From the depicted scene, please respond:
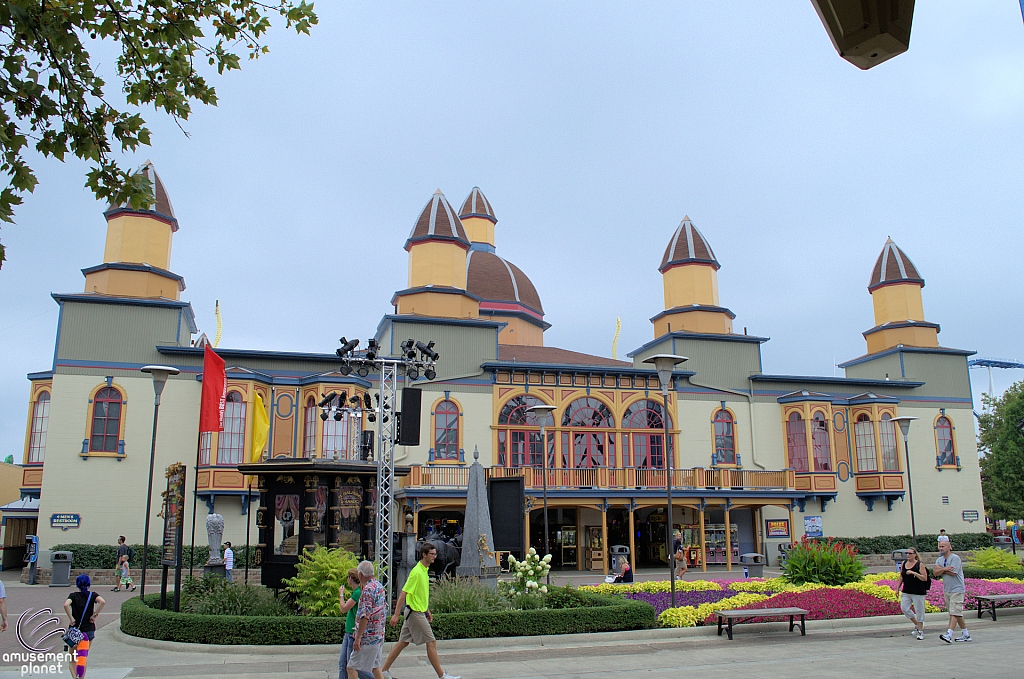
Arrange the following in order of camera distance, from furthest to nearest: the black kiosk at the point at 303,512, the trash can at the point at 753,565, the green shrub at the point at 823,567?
1. the trash can at the point at 753,565
2. the green shrub at the point at 823,567
3. the black kiosk at the point at 303,512

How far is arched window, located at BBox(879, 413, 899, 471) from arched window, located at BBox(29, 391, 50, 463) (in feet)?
111

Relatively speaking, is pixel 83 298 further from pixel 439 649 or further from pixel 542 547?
pixel 439 649

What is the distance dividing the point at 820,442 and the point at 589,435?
10196 millimetres

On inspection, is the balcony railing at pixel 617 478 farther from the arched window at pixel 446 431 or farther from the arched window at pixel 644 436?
the arched window at pixel 644 436

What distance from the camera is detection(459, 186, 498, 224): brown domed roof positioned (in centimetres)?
4725

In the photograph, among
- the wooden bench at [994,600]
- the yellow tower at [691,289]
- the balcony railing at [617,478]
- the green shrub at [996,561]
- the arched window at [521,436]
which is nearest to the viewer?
the wooden bench at [994,600]

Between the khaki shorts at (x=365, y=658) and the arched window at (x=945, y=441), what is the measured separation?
34283mm

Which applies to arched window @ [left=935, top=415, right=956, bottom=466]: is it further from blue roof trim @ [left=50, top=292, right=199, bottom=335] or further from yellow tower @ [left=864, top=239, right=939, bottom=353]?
blue roof trim @ [left=50, top=292, right=199, bottom=335]

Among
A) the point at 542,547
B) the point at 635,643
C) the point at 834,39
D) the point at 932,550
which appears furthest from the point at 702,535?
the point at 834,39

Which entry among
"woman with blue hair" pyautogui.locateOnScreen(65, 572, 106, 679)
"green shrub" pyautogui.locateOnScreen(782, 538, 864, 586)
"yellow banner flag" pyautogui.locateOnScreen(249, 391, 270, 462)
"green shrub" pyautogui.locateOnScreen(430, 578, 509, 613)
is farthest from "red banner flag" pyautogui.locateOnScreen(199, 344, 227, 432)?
"green shrub" pyautogui.locateOnScreen(782, 538, 864, 586)

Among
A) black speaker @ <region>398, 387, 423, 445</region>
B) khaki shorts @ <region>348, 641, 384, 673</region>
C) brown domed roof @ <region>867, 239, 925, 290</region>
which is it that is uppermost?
brown domed roof @ <region>867, 239, 925, 290</region>

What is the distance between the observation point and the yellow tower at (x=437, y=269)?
33688 millimetres

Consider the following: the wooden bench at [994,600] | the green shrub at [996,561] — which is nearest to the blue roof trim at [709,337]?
the green shrub at [996,561]

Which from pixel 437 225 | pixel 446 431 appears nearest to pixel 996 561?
pixel 446 431
